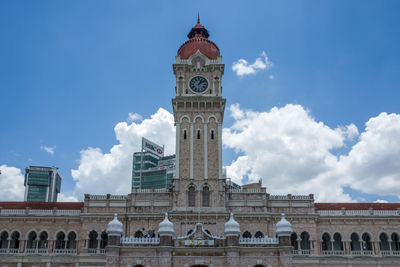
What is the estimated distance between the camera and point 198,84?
4806cm

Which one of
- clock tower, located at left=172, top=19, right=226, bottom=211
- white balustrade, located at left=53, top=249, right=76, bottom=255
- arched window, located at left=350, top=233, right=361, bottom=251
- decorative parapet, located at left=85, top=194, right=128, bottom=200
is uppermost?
clock tower, located at left=172, top=19, right=226, bottom=211

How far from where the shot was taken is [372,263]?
4278 cm

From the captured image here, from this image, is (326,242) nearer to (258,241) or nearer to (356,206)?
(356,206)

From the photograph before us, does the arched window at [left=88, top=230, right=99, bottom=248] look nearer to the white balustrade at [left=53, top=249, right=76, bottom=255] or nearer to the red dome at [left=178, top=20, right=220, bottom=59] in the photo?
the white balustrade at [left=53, top=249, right=76, bottom=255]

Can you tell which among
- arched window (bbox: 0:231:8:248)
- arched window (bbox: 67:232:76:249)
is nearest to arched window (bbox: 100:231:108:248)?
arched window (bbox: 67:232:76:249)

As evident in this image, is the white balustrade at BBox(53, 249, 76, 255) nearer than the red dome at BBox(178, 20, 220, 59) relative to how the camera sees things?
Yes

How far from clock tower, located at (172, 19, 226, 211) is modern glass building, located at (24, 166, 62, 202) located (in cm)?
→ 12078

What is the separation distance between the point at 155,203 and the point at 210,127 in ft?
34.3

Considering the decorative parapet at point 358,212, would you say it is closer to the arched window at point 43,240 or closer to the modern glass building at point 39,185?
the arched window at point 43,240

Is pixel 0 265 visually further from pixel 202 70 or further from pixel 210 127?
pixel 202 70

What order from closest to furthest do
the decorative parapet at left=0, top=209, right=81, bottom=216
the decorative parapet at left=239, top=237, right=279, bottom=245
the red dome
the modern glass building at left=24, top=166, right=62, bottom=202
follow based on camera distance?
the decorative parapet at left=239, top=237, right=279, bottom=245
the decorative parapet at left=0, top=209, right=81, bottom=216
the red dome
the modern glass building at left=24, top=166, right=62, bottom=202

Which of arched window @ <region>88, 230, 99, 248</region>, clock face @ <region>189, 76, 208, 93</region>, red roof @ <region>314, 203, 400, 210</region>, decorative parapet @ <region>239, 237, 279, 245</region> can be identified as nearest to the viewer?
decorative parapet @ <region>239, 237, 279, 245</region>

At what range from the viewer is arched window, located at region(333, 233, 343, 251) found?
44.6 meters

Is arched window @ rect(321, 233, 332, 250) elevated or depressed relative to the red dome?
depressed
